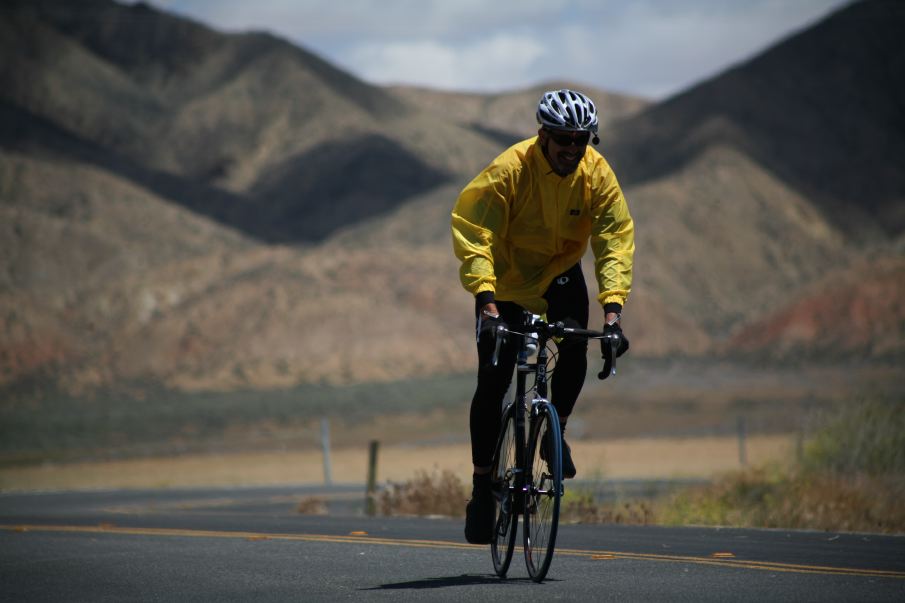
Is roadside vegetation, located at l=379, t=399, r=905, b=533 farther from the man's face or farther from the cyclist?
the man's face

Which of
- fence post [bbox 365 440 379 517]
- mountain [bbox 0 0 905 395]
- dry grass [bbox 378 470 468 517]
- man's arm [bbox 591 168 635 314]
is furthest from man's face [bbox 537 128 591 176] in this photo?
mountain [bbox 0 0 905 395]

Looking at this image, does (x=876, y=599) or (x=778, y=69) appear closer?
(x=876, y=599)

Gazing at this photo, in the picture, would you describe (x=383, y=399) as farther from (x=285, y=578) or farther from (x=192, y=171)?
(x=192, y=171)

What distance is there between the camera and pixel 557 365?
753 centimetres

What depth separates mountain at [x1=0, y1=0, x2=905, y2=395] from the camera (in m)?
Answer: 74.9

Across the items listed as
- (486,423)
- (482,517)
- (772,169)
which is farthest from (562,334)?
(772,169)

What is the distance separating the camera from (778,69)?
364 feet

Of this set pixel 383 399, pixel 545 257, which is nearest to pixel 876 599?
pixel 545 257

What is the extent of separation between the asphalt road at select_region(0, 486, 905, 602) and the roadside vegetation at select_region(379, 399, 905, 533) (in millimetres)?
1469

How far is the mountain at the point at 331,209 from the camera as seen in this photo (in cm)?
7488

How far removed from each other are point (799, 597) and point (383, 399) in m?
55.8

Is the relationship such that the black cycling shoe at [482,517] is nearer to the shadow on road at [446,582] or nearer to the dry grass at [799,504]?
the shadow on road at [446,582]

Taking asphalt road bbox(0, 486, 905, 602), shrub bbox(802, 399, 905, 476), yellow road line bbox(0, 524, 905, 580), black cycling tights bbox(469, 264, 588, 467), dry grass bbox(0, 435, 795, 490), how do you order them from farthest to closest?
1. dry grass bbox(0, 435, 795, 490)
2. shrub bbox(802, 399, 905, 476)
3. yellow road line bbox(0, 524, 905, 580)
4. black cycling tights bbox(469, 264, 588, 467)
5. asphalt road bbox(0, 486, 905, 602)

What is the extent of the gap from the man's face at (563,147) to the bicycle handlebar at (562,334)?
30.3 inches
